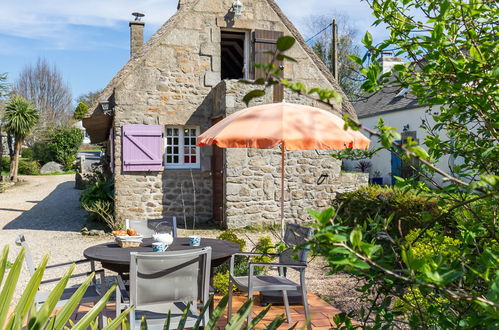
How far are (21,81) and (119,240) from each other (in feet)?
162

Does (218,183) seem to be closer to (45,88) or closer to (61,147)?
(61,147)

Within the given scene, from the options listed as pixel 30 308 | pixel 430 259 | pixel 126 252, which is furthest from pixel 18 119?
pixel 430 259

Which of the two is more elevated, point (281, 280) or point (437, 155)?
point (437, 155)

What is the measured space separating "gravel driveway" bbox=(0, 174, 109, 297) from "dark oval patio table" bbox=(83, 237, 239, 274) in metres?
2.32

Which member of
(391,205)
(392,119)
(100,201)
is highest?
(392,119)

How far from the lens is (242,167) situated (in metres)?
10.2

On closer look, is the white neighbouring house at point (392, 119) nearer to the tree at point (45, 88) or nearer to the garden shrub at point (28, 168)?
the garden shrub at point (28, 168)

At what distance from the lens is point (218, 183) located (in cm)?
1068

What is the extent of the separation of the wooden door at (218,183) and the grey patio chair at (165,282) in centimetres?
682

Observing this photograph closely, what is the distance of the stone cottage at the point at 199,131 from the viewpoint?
1025cm

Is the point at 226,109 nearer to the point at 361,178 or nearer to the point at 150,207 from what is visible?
the point at 150,207

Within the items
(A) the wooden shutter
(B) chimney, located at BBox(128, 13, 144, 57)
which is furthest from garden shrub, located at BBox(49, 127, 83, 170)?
(A) the wooden shutter

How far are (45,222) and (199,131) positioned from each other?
4.37 meters

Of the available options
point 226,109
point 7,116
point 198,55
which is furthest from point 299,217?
point 7,116
